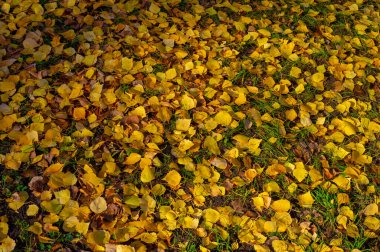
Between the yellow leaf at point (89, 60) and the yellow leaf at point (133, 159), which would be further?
the yellow leaf at point (89, 60)

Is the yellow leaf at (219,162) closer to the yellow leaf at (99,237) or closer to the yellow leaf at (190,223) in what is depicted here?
the yellow leaf at (190,223)

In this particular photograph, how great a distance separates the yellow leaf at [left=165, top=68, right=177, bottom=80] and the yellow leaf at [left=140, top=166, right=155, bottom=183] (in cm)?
75

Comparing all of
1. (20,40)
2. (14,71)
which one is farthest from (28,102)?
(20,40)

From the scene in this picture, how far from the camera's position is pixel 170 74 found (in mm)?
2926

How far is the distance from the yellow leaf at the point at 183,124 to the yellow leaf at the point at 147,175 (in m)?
0.35

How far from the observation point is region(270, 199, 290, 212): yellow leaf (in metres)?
2.35

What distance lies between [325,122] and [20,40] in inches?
85.0

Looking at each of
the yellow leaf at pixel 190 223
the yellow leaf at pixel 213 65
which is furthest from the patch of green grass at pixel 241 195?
the yellow leaf at pixel 213 65

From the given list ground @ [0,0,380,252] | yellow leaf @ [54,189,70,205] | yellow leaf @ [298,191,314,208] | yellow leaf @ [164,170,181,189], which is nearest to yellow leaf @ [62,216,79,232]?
ground @ [0,0,380,252]

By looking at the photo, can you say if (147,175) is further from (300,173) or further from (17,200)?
(300,173)

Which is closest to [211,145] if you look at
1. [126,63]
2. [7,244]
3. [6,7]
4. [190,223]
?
[190,223]

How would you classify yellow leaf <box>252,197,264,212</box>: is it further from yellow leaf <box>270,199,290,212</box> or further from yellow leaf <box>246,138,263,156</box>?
yellow leaf <box>246,138,263,156</box>

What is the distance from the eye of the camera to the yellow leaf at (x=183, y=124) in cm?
263

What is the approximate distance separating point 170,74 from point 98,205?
1085 millimetres
